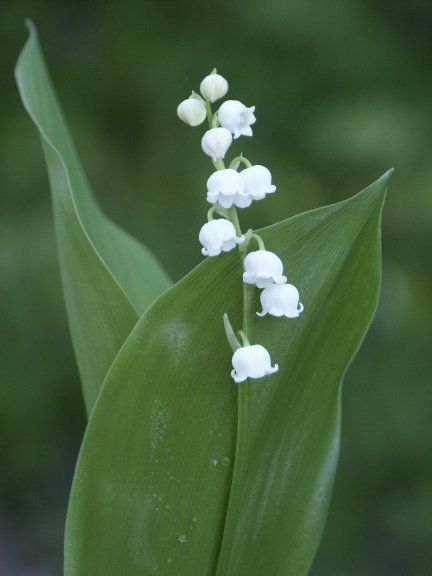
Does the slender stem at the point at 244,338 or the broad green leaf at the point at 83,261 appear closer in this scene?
the slender stem at the point at 244,338

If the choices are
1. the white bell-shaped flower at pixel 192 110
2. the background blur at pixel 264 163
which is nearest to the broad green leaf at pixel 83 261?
the white bell-shaped flower at pixel 192 110

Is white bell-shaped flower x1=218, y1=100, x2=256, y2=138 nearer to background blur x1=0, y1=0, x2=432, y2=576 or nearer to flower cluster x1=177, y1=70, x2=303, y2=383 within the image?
flower cluster x1=177, y1=70, x2=303, y2=383

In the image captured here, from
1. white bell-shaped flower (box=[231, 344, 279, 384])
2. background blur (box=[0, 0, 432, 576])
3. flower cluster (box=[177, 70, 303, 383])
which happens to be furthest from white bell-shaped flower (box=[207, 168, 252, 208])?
background blur (box=[0, 0, 432, 576])

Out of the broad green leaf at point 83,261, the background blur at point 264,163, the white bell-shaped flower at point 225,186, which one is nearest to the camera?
the white bell-shaped flower at point 225,186

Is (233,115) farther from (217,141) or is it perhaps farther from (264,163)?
(264,163)

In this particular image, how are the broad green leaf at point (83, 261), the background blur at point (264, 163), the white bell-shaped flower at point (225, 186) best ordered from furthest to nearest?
the background blur at point (264, 163)
the broad green leaf at point (83, 261)
the white bell-shaped flower at point (225, 186)

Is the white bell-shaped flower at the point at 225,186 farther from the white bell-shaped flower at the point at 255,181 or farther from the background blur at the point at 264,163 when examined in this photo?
the background blur at the point at 264,163

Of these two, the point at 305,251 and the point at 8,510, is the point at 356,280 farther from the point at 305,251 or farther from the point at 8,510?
the point at 8,510

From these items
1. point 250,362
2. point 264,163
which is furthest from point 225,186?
point 264,163
